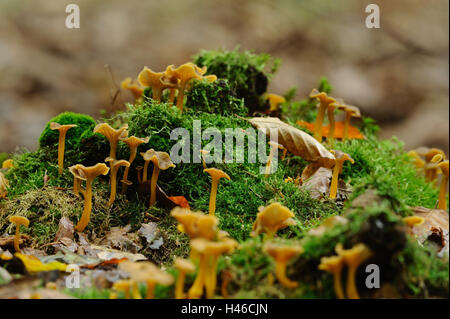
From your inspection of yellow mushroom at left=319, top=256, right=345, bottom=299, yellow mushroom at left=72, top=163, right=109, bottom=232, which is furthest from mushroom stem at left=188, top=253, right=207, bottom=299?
yellow mushroom at left=72, top=163, right=109, bottom=232

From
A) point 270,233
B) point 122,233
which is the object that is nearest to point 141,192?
point 122,233

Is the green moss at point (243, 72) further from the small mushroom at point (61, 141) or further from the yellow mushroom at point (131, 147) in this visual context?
the small mushroom at point (61, 141)

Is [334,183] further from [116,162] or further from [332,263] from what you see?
[116,162]

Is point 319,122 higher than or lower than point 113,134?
higher

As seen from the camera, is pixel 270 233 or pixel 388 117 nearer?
pixel 270 233

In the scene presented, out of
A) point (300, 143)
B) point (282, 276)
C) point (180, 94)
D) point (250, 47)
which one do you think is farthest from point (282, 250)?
point (250, 47)
